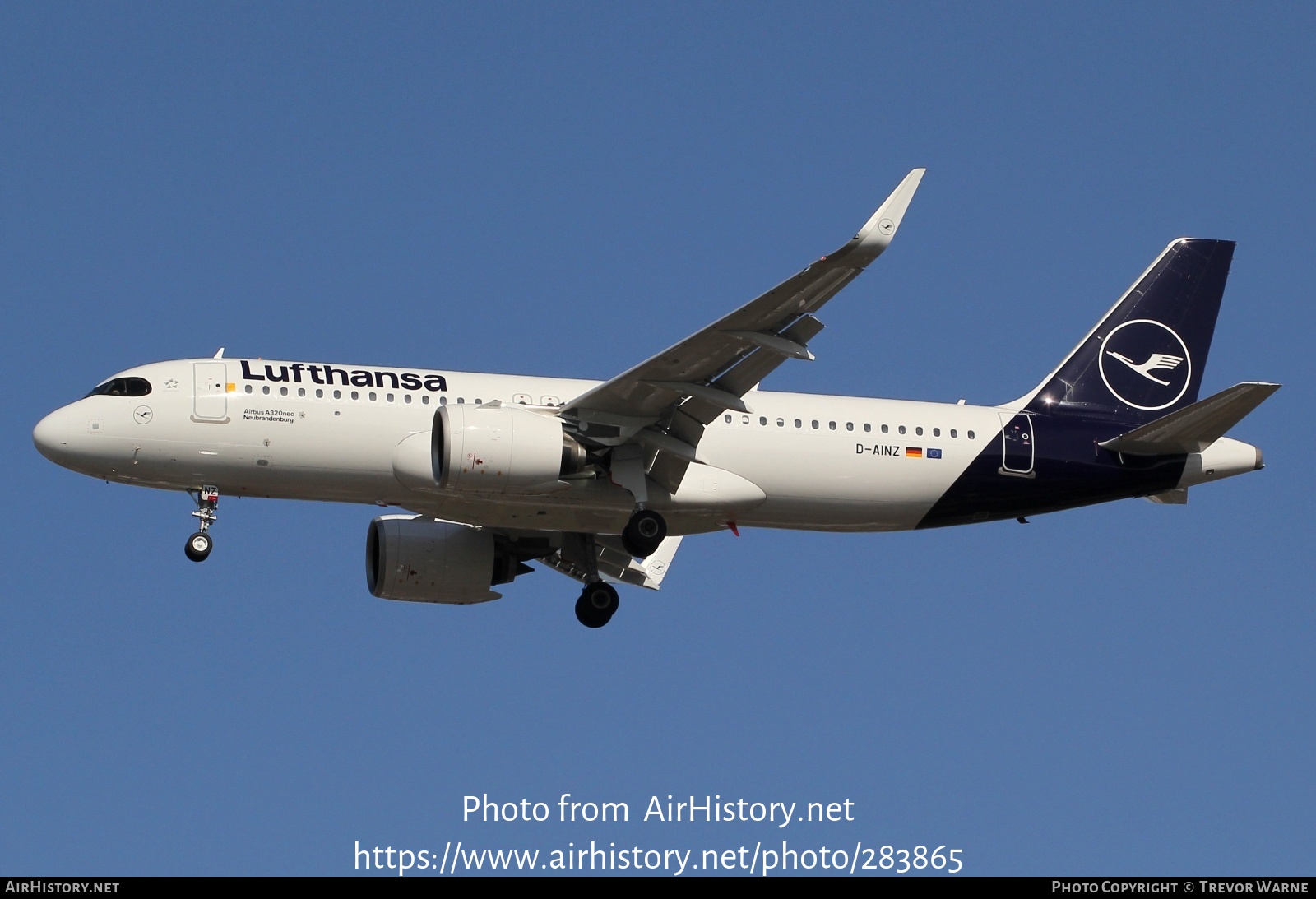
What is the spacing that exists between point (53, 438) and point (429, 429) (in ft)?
22.3

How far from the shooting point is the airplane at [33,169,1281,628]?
114 ft

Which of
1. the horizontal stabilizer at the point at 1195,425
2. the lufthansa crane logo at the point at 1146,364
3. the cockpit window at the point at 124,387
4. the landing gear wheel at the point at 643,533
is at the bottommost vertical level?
the landing gear wheel at the point at 643,533

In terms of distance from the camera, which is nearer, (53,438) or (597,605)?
(53,438)

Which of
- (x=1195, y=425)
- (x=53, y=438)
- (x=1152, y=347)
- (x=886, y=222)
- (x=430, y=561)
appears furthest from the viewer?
(x=1152, y=347)

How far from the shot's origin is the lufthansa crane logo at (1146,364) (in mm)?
40531

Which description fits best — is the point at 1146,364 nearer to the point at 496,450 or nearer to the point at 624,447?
the point at 624,447

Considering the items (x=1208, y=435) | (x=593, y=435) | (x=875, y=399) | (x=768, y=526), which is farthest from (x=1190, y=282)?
(x=593, y=435)

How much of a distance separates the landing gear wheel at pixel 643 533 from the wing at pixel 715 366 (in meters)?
0.81

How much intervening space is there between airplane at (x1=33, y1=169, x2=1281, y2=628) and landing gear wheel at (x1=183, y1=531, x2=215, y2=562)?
34 mm

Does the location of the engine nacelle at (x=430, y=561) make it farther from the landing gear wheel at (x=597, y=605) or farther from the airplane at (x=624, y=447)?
the landing gear wheel at (x=597, y=605)

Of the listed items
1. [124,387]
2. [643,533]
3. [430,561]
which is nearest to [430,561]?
[430,561]

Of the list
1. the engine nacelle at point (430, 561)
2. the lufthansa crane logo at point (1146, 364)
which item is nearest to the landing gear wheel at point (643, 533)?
the engine nacelle at point (430, 561)

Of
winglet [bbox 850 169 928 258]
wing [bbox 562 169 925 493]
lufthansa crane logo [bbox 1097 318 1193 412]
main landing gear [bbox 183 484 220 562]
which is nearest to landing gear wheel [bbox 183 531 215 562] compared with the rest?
main landing gear [bbox 183 484 220 562]

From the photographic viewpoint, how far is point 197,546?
119 ft
